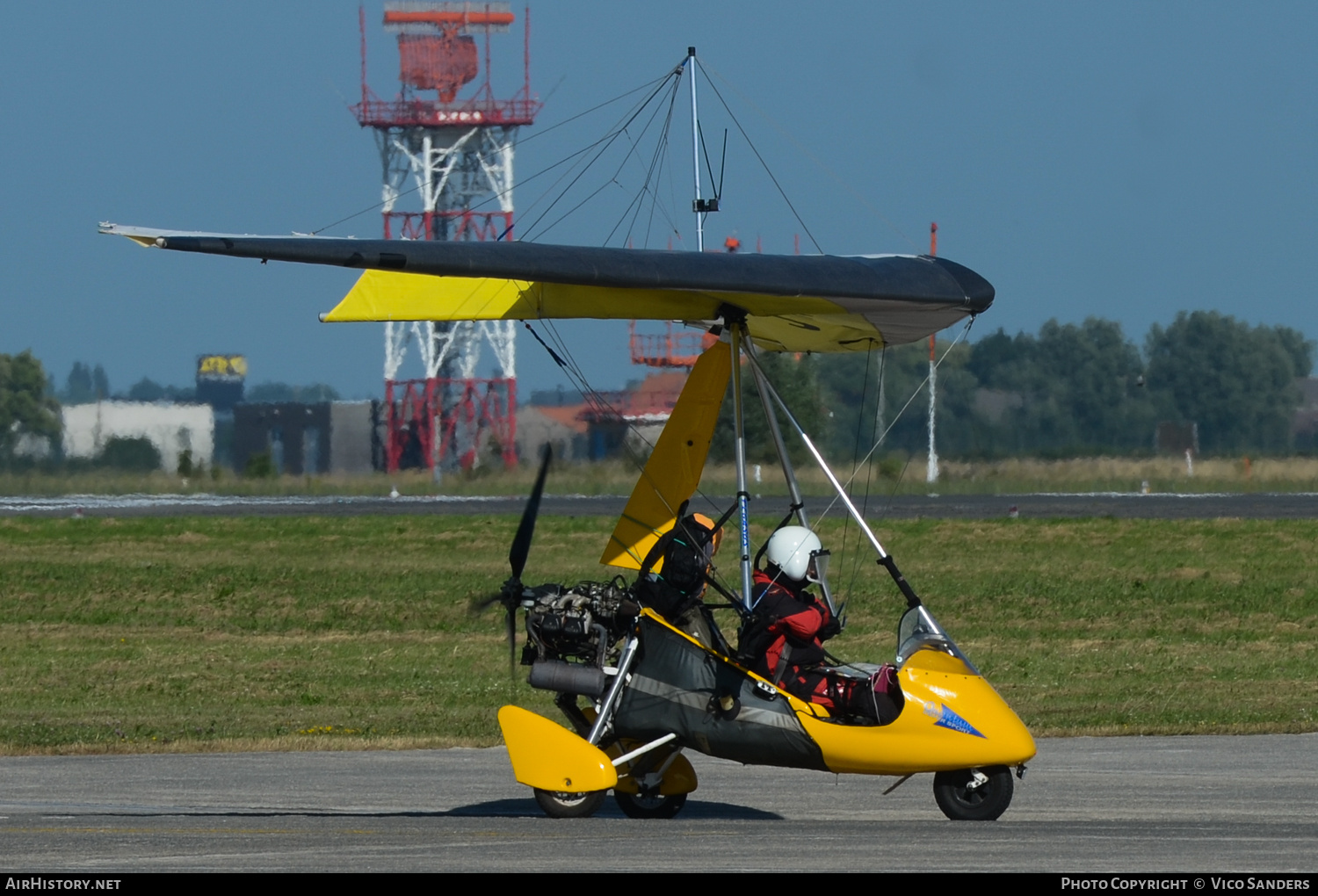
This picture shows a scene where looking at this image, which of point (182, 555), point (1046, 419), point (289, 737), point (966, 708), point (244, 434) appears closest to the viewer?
point (966, 708)

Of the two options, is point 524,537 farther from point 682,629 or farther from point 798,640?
point 798,640

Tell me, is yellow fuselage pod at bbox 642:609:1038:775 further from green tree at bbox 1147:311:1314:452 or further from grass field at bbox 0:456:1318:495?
green tree at bbox 1147:311:1314:452

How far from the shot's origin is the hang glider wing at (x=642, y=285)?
9828 millimetres

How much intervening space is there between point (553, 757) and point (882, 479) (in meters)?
44.9

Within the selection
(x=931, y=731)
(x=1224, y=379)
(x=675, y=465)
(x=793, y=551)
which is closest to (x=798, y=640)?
(x=793, y=551)

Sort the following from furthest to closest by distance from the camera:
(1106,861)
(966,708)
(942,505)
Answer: (942,505) → (966,708) → (1106,861)

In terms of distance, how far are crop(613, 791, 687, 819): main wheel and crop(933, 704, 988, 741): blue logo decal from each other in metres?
1.85

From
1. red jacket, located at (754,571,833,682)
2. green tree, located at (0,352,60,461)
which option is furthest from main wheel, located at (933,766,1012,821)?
green tree, located at (0,352,60,461)

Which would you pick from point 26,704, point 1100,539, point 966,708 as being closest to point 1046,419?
point 1100,539

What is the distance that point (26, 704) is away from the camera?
715 inches

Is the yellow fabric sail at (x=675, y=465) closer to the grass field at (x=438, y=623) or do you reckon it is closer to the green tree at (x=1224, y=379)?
the grass field at (x=438, y=623)

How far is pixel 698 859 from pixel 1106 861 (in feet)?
6.51

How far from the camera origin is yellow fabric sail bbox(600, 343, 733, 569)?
1198 centimetres

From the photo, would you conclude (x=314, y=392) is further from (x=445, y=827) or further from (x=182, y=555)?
(x=445, y=827)
